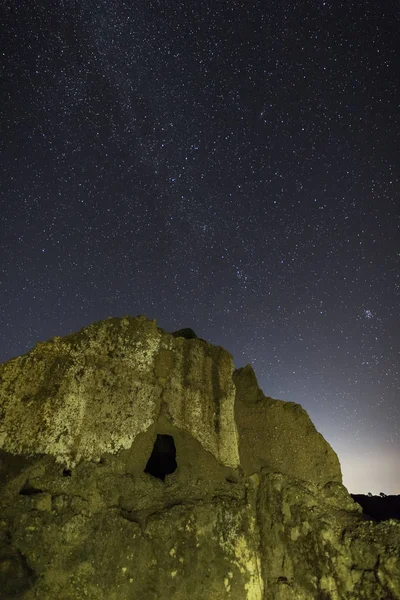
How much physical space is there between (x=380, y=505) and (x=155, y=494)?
51.5 ft

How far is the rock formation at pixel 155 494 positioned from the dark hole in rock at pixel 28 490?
0.03 meters

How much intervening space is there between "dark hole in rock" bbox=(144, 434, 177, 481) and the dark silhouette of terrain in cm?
968

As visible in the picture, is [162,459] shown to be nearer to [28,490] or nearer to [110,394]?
[110,394]

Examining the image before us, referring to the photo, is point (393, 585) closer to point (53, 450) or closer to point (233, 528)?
point (233, 528)

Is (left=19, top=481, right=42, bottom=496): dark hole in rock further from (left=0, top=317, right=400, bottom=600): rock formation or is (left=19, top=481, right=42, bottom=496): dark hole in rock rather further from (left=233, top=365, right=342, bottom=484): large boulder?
(left=233, top=365, right=342, bottom=484): large boulder

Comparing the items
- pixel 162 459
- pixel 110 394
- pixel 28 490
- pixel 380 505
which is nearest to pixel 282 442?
pixel 162 459

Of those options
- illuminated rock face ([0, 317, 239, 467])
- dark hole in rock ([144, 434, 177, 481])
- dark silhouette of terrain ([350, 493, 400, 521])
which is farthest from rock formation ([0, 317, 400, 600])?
dark silhouette of terrain ([350, 493, 400, 521])

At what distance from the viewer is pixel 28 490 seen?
8164 mm

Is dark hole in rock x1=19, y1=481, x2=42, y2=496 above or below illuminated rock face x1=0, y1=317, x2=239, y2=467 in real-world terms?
below

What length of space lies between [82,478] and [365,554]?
243 inches

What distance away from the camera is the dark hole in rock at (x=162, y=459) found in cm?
1383

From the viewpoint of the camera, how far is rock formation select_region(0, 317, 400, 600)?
7820 mm

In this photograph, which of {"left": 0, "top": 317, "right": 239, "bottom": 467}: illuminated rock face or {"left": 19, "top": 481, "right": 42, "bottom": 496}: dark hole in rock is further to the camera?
{"left": 0, "top": 317, "right": 239, "bottom": 467}: illuminated rock face

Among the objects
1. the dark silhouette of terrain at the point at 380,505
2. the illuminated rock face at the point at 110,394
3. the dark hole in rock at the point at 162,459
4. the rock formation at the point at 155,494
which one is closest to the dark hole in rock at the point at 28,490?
the rock formation at the point at 155,494
